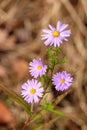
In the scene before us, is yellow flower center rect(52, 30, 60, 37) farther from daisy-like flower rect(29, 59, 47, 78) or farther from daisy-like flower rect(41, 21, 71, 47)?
daisy-like flower rect(29, 59, 47, 78)

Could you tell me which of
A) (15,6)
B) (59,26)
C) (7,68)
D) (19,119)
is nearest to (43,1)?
(15,6)

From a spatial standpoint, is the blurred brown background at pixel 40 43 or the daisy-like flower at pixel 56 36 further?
the blurred brown background at pixel 40 43

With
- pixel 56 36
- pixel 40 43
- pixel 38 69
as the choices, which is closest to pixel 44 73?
pixel 38 69

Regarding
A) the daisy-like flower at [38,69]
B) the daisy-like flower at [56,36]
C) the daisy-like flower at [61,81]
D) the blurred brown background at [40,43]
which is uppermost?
the blurred brown background at [40,43]

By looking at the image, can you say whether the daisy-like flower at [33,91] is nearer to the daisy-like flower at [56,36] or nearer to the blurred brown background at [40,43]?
the daisy-like flower at [56,36]

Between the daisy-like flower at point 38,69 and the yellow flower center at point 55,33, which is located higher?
the yellow flower center at point 55,33

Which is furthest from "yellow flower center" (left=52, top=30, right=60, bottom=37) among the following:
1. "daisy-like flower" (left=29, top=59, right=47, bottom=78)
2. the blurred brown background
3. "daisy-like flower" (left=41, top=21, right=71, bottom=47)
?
the blurred brown background

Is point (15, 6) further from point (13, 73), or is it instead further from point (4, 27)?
point (13, 73)

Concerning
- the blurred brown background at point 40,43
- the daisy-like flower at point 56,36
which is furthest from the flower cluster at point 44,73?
the blurred brown background at point 40,43
